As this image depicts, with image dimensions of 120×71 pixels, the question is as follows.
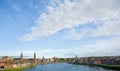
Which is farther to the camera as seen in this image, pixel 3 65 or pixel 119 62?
pixel 119 62

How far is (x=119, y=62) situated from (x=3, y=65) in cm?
10685

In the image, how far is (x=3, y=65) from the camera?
149125mm

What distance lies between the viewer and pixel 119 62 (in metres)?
188
